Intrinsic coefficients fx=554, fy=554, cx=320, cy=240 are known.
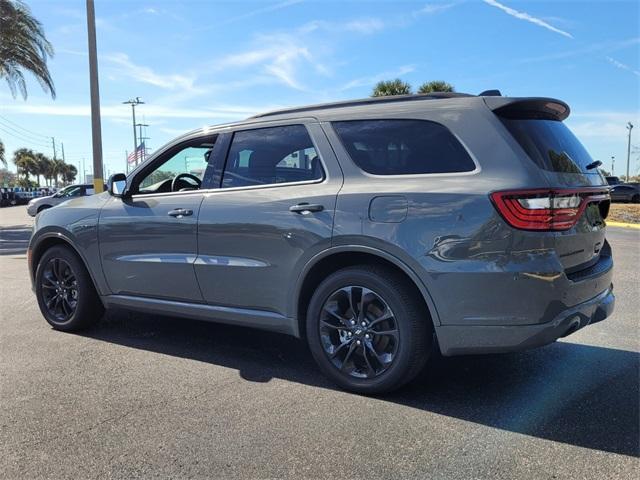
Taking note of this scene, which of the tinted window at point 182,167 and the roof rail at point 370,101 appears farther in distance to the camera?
→ the tinted window at point 182,167

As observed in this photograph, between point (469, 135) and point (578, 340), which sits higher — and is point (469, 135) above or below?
above

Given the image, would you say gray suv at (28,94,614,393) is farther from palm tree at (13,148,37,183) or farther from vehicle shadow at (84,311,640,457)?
palm tree at (13,148,37,183)

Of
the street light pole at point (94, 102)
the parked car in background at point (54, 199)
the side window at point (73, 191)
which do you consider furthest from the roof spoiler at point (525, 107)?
the side window at point (73, 191)

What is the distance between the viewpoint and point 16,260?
1060 centimetres

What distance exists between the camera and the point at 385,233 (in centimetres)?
336

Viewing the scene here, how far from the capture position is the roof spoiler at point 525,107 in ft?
11.0

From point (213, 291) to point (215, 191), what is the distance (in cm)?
76

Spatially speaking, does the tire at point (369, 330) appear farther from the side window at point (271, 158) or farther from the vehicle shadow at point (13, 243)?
the vehicle shadow at point (13, 243)

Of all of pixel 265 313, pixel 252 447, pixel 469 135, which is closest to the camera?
pixel 252 447

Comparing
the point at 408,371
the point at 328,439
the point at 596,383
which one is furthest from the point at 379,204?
the point at 596,383

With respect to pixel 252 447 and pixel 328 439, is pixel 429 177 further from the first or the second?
pixel 252 447

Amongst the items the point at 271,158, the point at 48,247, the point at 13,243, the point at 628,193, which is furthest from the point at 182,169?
the point at 628,193

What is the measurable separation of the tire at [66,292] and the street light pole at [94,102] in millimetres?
9477

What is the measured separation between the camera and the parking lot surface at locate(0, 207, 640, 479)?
2.75 m
